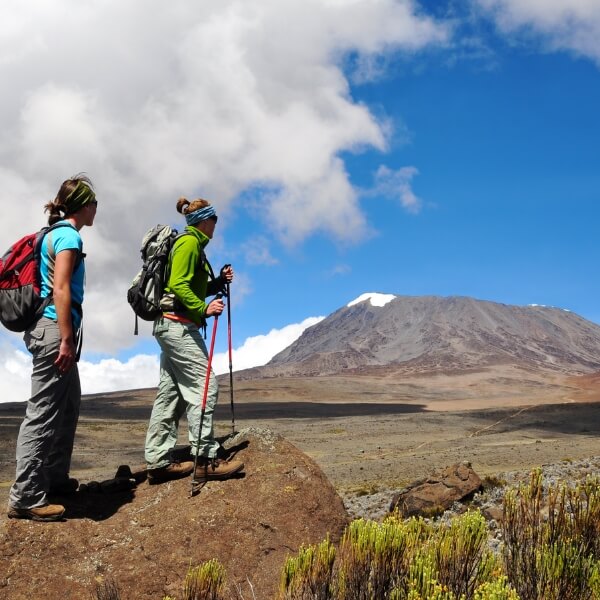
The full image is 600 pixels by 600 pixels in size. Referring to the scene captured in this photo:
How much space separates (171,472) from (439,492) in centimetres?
563

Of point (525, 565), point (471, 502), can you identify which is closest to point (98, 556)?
point (525, 565)

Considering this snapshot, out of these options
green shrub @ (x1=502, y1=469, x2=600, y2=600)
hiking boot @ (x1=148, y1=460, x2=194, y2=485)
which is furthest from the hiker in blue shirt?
green shrub @ (x1=502, y1=469, x2=600, y2=600)

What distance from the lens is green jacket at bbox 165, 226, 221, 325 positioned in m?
4.89

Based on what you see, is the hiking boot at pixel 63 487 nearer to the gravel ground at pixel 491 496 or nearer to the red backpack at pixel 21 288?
the red backpack at pixel 21 288

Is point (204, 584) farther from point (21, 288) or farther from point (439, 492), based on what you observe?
point (439, 492)

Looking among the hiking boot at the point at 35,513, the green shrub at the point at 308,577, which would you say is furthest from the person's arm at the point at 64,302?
the green shrub at the point at 308,577

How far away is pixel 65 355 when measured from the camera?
4.30 m

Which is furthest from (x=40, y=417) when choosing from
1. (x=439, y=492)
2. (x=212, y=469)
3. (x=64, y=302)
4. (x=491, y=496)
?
(x=491, y=496)

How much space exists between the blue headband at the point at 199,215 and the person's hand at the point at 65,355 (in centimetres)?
140

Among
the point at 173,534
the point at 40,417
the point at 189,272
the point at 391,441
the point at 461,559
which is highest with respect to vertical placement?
the point at 189,272

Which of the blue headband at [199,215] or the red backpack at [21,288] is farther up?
the blue headband at [199,215]

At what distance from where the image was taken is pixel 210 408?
16.2ft

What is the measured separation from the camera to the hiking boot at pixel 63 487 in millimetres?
4832

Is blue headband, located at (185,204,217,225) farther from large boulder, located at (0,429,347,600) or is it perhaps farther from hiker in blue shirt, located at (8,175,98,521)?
large boulder, located at (0,429,347,600)
